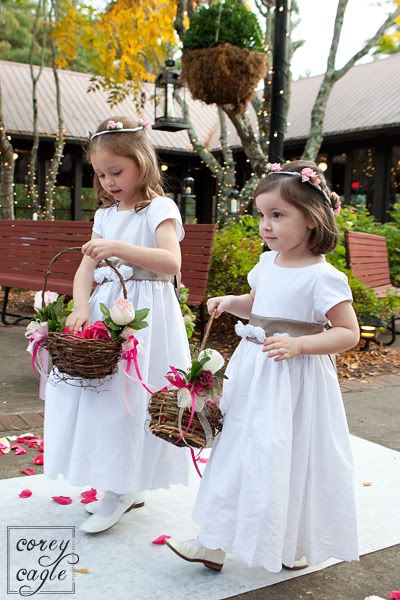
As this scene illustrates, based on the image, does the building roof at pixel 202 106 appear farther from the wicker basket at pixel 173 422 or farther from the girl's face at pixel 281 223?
the wicker basket at pixel 173 422

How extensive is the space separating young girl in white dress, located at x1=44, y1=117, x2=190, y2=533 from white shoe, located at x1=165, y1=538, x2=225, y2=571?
0.34m

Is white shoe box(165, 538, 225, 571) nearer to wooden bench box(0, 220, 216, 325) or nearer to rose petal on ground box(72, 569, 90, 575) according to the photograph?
rose petal on ground box(72, 569, 90, 575)

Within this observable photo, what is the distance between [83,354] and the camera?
2.15 meters

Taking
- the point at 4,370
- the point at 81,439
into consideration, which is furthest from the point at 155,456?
the point at 4,370

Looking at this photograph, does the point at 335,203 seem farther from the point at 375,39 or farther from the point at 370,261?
the point at 375,39

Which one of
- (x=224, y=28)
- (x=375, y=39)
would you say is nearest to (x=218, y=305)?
(x=224, y=28)

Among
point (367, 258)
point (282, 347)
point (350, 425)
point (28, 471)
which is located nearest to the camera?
point (282, 347)

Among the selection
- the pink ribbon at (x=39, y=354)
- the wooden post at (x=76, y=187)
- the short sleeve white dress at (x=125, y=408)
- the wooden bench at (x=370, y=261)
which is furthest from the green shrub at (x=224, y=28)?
the wooden post at (x=76, y=187)

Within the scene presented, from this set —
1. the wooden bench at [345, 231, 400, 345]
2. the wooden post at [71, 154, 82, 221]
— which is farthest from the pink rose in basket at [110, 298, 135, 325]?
the wooden post at [71, 154, 82, 221]

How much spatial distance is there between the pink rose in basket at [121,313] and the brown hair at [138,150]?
561mm

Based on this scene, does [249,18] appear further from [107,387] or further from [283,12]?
[107,387]

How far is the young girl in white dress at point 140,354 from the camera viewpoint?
246 cm

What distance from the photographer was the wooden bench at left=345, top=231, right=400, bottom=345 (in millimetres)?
6461

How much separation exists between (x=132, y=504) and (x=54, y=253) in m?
4.73
